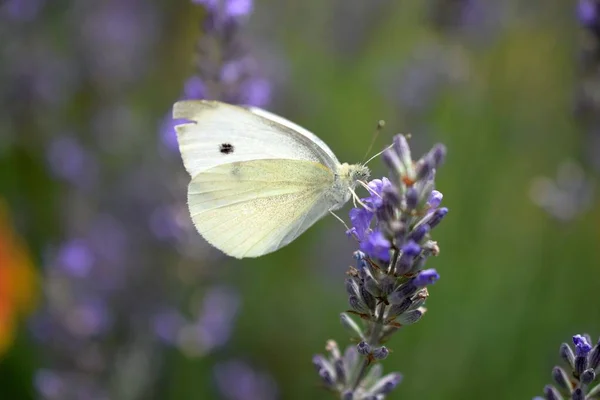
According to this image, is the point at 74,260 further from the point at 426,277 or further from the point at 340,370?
the point at 426,277

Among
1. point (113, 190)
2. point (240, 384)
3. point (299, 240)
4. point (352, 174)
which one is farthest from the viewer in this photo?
point (299, 240)

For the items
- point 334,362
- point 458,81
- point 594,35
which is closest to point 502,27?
point 458,81

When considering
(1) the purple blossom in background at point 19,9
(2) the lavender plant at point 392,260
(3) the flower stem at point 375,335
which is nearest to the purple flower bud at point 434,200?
(2) the lavender plant at point 392,260

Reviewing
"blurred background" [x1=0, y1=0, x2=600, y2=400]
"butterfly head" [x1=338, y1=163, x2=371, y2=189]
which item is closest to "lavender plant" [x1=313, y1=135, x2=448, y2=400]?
"butterfly head" [x1=338, y1=163, x2=371, y2=189]

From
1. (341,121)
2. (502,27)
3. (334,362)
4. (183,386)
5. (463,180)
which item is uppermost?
(502,27)

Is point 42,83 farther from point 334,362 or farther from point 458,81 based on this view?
point 334,362

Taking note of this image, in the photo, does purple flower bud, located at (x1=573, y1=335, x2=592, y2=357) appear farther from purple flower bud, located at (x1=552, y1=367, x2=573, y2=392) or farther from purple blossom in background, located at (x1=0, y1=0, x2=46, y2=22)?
purple blossom in background, located at (x1=0, y1=0, x2=46, y2=22)

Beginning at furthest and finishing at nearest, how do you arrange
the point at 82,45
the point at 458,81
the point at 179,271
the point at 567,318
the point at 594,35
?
1. the point at 82,45
2. the point at 458,81
3. the point at 567,318
4. the point at 179,271
5. the point at 594,35

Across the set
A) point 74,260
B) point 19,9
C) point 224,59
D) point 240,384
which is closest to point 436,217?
point 224,59
